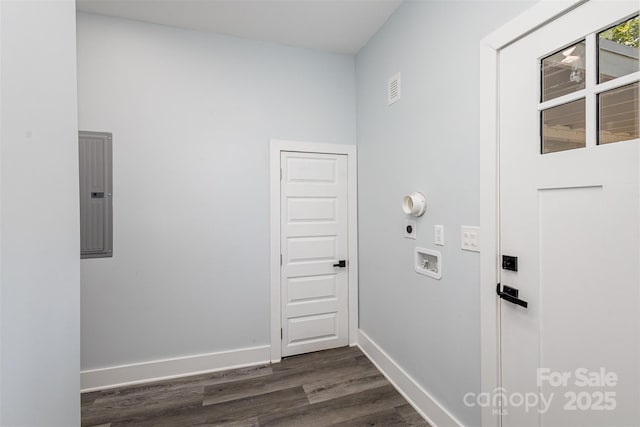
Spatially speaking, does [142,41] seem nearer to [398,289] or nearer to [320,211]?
[320,211]

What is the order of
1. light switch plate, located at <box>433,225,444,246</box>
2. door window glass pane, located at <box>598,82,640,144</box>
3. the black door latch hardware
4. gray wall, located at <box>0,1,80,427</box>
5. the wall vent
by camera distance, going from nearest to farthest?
gray wall, located at <box>0,1,80,427</box> → door window glass pane, located at <box>598,82,640,144</box> → the black door latch hardware → light switch plate, located at <box>433,225,444,246</box> → the wall vent

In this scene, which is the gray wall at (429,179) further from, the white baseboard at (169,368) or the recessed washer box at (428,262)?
the white baseboard at (169,368)

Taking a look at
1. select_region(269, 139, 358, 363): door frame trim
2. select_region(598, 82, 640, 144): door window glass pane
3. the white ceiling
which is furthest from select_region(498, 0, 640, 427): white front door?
select_region(269, 139, 358, 363): door frame trim

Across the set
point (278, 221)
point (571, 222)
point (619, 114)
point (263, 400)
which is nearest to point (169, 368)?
point (263, 400)

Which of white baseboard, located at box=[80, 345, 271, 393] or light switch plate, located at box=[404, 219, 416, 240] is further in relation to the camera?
white baseboard, located at box=[80, 345, 271, 393]

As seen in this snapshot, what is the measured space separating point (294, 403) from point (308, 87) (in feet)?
8.85

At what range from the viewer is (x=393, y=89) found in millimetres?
2092

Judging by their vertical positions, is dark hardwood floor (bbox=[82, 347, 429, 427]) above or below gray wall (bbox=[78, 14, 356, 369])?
below

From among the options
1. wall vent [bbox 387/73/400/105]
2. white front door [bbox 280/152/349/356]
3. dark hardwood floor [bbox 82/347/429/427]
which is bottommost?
dark hardwood floor [bbox 82/347/429/427]

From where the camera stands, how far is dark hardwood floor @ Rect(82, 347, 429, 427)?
5.81 ft

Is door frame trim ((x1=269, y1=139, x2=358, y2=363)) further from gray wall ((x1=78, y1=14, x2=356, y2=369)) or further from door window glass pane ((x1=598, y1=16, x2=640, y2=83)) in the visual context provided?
door window glass pane ((x1=598, y1=16, x2=640, y2=83))

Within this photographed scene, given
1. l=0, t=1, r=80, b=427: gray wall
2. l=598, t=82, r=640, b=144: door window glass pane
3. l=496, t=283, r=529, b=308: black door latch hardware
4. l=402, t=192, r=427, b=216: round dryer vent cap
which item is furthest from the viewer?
l=402, t=192, r=427, b=216: round dryer vent cap

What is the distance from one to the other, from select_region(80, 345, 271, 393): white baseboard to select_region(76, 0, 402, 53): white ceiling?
9.26 feet

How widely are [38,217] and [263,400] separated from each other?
1.88 m
